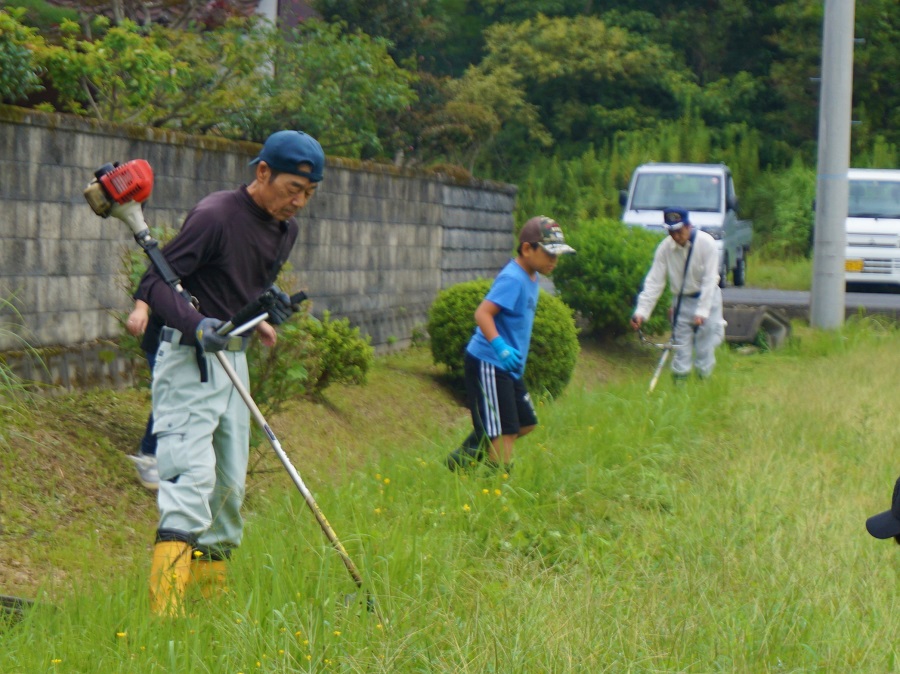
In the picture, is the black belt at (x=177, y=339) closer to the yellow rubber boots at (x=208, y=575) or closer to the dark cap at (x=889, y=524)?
the yellow rubber boots at (x=208, y=575)

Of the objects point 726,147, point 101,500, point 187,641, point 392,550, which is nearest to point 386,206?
point 101,500

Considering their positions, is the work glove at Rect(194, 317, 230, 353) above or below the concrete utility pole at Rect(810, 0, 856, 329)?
below

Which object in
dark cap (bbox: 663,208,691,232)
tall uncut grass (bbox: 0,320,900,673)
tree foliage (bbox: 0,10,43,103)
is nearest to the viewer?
tall uncut grass (bbox: 0,320,900,673)

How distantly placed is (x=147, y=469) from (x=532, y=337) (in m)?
5.02

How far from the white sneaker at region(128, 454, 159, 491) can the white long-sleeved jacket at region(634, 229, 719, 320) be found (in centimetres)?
514

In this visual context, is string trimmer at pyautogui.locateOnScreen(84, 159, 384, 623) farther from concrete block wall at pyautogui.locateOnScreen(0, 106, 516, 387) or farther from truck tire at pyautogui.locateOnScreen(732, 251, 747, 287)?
truck tire at pyautogui.locateOnScreen(732, 251, 747, 287)

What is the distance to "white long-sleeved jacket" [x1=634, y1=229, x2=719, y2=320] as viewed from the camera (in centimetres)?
1104

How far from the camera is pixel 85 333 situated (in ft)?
25.8

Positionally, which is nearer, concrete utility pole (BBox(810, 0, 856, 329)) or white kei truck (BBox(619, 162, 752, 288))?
concrete utility pole (BBox(810, 0, 856, 329))

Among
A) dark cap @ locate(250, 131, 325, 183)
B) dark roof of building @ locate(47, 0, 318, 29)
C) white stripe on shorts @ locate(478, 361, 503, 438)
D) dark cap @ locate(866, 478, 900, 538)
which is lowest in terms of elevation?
white stripe on shorts @ locate(478, 361, 503, 438)

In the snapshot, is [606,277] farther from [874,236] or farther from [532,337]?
[874,236]

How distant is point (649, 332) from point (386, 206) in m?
4.55

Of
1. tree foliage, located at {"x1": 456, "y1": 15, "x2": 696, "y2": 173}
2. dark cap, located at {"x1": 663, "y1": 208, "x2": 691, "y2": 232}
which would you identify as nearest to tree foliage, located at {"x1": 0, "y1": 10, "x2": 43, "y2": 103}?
dark cap, located at {"x1": 663, "y1": 208, "x2": 691, "y2": 232}

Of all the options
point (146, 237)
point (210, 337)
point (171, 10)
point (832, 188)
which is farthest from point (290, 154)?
point (832, 188)
